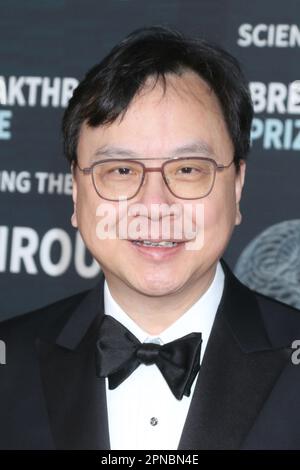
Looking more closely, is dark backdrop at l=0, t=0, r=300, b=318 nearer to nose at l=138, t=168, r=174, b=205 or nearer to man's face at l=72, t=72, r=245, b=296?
man's face at l=72, t=72, r=245, b=296

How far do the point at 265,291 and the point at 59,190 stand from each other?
0.74 m

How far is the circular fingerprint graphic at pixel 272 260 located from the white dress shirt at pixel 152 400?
2.65 feet

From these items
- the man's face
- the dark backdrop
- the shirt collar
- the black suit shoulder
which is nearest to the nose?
the man's face

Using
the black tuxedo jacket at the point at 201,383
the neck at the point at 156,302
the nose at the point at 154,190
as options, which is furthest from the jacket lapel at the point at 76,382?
the nose at the point at 154,190

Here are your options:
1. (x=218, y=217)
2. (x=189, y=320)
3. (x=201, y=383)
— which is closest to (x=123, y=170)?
(x=218, y=217)

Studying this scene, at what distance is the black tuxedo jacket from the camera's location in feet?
5.86

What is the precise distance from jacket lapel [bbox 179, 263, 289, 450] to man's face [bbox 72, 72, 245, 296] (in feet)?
0.50

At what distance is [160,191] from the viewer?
1.76 m

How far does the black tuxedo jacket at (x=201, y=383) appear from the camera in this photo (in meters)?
1.79

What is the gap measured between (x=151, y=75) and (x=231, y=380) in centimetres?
66

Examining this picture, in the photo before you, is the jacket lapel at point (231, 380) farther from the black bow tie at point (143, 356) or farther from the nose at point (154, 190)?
the nose at point (154, 190)

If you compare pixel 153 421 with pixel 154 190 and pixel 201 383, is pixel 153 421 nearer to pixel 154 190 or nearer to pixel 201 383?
pixel 201 383

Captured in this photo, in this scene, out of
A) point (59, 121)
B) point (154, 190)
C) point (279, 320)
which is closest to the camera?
point (154, 190)

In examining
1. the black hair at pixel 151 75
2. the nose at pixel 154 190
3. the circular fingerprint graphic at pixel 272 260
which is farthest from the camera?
the circular fingerprint graphic at pixel 272 260
